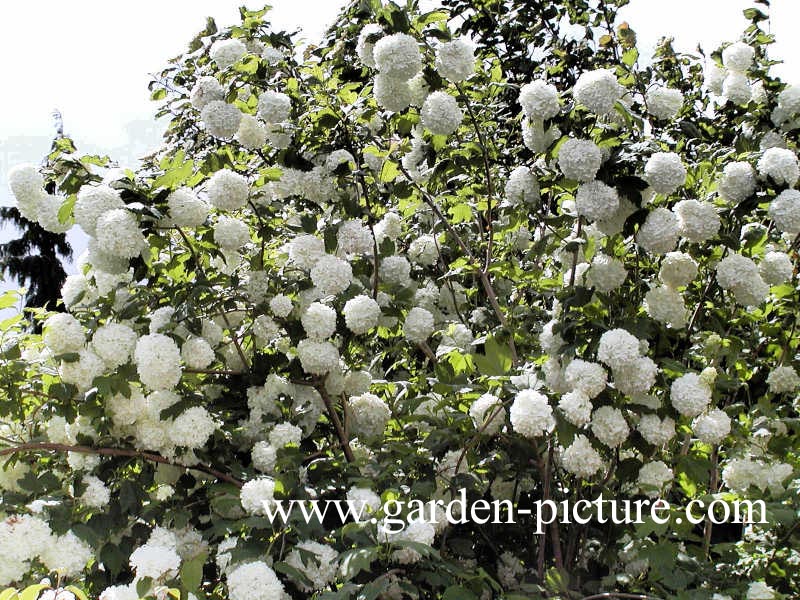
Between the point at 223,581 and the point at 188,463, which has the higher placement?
the point at 188,463

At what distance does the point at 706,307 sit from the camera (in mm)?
2730

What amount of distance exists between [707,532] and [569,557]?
0.51 m

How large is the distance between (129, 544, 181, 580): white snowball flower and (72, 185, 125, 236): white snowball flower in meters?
0.96

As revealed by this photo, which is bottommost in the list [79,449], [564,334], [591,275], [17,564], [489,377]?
[17,564]

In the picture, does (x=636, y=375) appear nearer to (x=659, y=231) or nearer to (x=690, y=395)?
(x=690, y=395)

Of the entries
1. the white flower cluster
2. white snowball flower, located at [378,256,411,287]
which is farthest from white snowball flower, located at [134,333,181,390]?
the white flower cluster

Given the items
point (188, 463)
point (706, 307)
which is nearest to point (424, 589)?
point (188, 463)

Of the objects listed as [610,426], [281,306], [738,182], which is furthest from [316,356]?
[738,182]

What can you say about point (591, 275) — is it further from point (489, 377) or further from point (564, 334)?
point (489, 377)

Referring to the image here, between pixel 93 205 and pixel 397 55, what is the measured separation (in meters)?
1.04

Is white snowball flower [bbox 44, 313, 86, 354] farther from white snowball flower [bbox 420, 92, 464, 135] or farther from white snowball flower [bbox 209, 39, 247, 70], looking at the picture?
white snowball flower [bbox 420, 92, 464, 135]

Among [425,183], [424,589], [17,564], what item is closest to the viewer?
[17,564]

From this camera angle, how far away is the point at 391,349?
2955 mm

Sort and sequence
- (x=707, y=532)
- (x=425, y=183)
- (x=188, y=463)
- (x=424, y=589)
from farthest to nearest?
(x=425, y=183) → (x=707, y=532) → (x=188, y=463) → (x=424, y=589)
